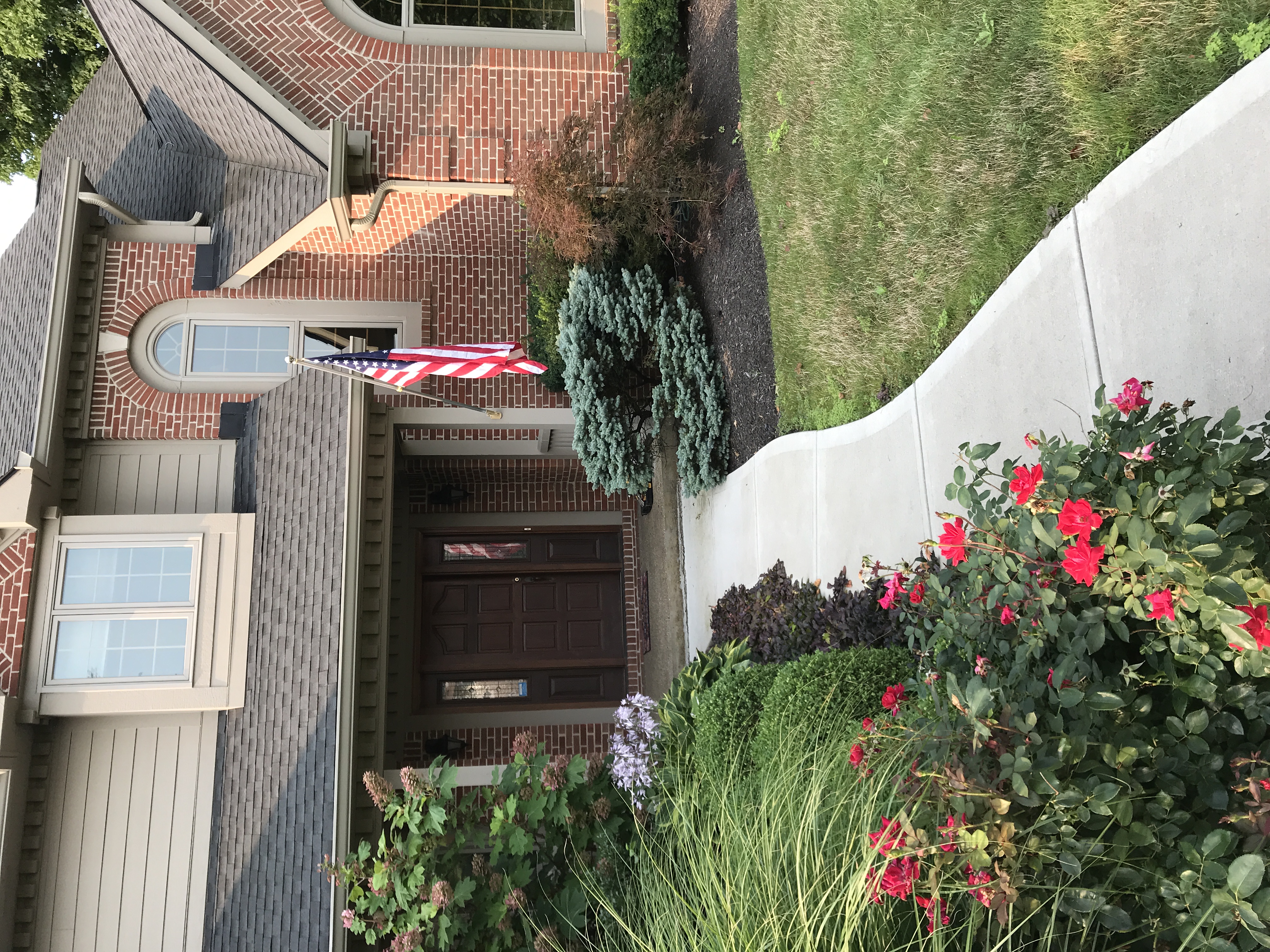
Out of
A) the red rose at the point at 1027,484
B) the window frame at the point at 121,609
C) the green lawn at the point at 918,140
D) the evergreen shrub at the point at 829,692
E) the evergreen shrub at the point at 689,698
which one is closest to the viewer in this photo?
the red rose at the point at 1027,484

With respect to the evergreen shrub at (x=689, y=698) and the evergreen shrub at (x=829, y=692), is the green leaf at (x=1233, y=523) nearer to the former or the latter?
the evergreen shrub at (x=829, y=692)

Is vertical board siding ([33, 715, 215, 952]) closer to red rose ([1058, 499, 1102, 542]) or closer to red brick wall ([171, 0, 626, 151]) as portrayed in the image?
red brick wall ([171, 0, 626, 151])

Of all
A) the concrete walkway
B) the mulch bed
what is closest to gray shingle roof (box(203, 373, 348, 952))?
the mulch bed

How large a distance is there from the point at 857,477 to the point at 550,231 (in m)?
4.51

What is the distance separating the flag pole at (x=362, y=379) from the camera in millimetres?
8992

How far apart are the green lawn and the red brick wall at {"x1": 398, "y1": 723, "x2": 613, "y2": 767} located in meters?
6.14

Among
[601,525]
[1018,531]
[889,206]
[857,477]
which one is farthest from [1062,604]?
[601,525]

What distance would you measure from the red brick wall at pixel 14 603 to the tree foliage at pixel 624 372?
5.90m

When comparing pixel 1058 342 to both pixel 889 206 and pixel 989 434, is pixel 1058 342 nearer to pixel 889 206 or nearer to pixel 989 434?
pixel 989 434

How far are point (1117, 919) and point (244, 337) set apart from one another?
1089cm

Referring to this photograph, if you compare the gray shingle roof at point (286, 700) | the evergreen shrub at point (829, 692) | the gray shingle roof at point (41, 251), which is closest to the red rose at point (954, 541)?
the evergreen shrub at point (829, 692)

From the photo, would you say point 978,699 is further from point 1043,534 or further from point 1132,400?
point 1132,400

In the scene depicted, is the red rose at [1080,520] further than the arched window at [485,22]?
No

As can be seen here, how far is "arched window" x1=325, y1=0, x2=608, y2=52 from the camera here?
10633 mm
